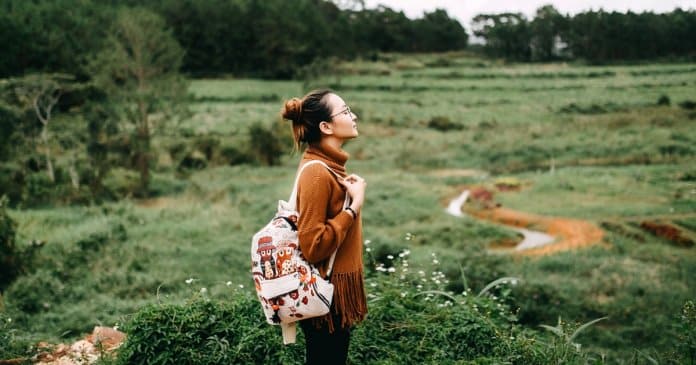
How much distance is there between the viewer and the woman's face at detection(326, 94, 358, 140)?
2590mm

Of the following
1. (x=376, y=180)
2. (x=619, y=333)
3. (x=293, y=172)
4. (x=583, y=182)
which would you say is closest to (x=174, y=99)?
(x=293, y=172)

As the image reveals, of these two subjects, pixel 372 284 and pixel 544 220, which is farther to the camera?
pixel 544 220

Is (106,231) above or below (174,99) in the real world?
below

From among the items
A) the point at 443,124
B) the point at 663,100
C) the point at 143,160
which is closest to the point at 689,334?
the point at 143,160

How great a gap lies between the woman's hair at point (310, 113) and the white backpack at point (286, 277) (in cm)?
19

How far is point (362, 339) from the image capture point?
3.91 meters

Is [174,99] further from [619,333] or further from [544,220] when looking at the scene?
[619,333]

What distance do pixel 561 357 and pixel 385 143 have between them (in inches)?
977

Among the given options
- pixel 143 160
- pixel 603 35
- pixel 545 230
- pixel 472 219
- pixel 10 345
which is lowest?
pixel 545 230

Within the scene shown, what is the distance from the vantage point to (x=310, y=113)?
2592 millimetres

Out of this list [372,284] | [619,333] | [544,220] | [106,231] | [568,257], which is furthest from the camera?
[544,220]

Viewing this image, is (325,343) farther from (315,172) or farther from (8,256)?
(8,256)

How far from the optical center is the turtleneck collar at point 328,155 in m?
2.58

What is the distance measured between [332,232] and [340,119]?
1.72 feet
